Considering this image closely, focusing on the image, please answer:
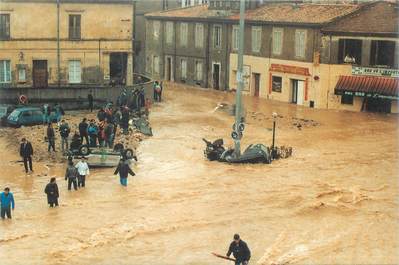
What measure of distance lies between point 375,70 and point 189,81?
1968 cm

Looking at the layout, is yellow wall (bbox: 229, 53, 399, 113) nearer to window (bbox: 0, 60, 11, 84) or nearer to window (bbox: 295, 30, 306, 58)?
window (bbox: 295, 30, 306, 58)

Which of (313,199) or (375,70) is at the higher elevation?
(375,70)

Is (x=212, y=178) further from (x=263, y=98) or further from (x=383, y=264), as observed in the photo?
(x=263, y=98)

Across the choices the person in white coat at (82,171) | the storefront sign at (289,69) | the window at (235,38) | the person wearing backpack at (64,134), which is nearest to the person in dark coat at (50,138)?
the person wearing backpack at (64,134)

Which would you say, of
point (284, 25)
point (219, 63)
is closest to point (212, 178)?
point (284, 25)

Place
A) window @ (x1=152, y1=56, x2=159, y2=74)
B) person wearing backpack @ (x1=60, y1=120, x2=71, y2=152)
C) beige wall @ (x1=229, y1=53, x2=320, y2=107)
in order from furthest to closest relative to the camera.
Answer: window @ (x1=152, y1=56, x2=159, y2=74) < beige wall @ (x1=229, y1=53, x2=320, y2=107) < person wearing backpack @ (x1=60, y1=120, x2=71, y2=152)

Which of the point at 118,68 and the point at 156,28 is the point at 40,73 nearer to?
the point at 118,68

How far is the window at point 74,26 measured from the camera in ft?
145

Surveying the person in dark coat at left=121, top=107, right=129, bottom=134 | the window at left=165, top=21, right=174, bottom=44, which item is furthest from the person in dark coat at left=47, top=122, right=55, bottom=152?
the window at left=165, top=21, right=174, bottom=44

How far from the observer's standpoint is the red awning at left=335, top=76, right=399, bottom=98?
42.9 metres

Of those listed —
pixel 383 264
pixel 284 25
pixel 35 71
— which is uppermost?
pixel 284 25

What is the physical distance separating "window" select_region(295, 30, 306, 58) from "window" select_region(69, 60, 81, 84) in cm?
1497

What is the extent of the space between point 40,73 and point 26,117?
28.0 feet

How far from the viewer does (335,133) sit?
123 feet
